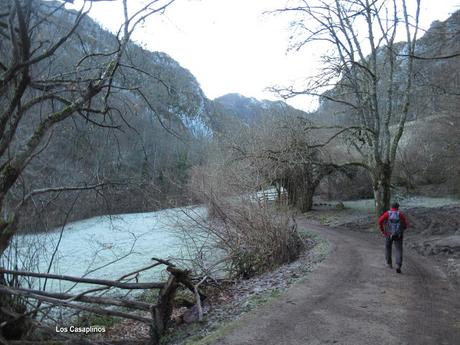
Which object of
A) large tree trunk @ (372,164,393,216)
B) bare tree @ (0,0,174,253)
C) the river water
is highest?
bare tree @ (0,0,174,253)

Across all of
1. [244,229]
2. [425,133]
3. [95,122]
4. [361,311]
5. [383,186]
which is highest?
[425,133]

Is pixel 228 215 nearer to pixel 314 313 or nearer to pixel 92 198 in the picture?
pixel 92 198

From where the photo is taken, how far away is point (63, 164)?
11.8 meters

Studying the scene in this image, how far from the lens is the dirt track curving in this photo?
24.5 ft

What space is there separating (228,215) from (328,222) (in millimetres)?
11820

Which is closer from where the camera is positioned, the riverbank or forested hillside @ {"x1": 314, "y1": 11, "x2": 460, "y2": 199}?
the riverbank

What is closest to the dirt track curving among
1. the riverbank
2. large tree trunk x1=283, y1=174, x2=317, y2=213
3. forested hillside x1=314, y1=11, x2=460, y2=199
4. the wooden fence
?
the riverbank

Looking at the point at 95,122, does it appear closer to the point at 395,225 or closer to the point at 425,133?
the point at 395,225

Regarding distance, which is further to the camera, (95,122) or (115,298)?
(95,122)

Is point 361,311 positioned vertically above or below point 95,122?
below

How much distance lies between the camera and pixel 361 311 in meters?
8.85

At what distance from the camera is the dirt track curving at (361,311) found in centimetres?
748

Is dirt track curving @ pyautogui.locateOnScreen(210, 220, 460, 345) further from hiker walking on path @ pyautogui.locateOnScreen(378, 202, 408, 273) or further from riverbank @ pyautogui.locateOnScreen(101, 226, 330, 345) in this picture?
hiker walking on path @ pyautogui.locateOnScreen(378, 202, 408, 273)

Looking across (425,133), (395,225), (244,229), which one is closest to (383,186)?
(244,229)
